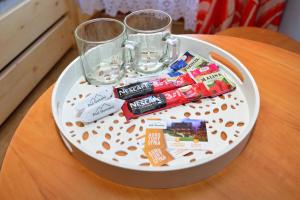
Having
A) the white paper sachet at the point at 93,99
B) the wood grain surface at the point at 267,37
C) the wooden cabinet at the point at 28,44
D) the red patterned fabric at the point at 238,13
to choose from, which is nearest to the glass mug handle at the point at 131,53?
the white paper sachet at the point at 93,99

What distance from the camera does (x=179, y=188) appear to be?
1.89 ft

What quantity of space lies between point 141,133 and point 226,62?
367 mm

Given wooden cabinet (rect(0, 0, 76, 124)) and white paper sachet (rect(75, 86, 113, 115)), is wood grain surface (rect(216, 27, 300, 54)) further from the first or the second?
wooden cabinet (rect(0, 0, 76, 124))

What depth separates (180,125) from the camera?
2.26 feet

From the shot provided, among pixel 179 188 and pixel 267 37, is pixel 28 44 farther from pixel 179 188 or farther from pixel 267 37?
pixel 179 188

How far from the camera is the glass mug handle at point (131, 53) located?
2.64 feet

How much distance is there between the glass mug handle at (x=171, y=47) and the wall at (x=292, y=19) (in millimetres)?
1017

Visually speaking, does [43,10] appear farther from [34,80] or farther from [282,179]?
[282,179]

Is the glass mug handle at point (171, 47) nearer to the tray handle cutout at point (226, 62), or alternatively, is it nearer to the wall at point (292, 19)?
the tray handle cutout at point (226, 62)

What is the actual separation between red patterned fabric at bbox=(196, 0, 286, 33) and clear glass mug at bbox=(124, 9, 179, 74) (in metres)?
0.84

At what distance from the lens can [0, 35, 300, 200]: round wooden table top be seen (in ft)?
1.85

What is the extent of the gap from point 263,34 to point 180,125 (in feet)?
2.52

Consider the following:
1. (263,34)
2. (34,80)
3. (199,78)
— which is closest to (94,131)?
(199,78)

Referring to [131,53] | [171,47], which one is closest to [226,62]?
[171,47]
